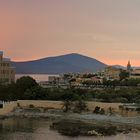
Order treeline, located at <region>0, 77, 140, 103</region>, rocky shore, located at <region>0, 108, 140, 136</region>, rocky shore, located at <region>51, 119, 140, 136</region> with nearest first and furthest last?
rocky shore, located at <region>51, 119, 140, 136</region>
rocky shore, located at <region>0, 108, 140, 136</region>
treeline, located at <region>0, 77, 140, 103</region>

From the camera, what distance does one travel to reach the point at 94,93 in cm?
4859

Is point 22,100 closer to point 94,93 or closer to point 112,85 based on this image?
point 94,93

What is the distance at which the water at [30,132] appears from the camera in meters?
29.1

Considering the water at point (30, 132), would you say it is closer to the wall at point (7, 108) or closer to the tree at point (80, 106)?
the wall at point (7, 108)

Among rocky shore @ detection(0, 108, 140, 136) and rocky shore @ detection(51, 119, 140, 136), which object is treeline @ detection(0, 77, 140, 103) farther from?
rocky shore @ detection(51, 119, 140, 136)

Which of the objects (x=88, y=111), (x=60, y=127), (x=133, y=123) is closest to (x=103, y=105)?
(x=88, y=111)

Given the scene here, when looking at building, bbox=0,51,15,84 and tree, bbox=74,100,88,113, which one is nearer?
tree, bbox=74,100,88,113

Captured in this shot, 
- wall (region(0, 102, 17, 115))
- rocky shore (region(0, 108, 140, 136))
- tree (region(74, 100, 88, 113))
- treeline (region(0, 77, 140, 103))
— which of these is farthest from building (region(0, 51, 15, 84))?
tree (region(74, 100, 88, 113))

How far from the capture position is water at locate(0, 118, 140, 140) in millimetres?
29062

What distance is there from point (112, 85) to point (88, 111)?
20.6 meters

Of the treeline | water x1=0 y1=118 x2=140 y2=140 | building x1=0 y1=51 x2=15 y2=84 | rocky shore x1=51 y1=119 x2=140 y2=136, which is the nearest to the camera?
water x1=0 y1=118 x2=140 y2=140

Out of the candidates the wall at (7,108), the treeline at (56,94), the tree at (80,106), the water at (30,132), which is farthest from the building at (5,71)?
the water at (30,132)

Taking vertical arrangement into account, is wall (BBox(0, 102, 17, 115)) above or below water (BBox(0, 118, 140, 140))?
above

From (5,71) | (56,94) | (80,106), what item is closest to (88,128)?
(80,106)
